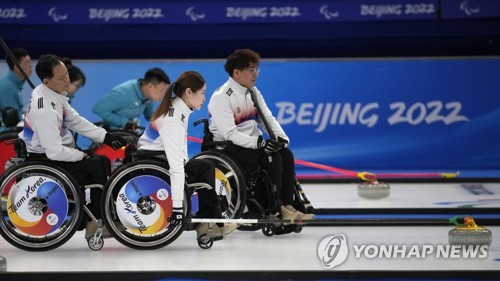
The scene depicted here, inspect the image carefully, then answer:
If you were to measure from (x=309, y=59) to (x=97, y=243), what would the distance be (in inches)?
168

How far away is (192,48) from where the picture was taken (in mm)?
10594

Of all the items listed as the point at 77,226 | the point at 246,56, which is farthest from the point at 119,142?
the point at 246,56

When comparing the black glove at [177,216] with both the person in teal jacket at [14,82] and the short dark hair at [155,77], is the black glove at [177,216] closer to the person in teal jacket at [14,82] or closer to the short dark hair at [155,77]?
the short dark hair at [155,77]

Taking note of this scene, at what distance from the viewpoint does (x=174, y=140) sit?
19.1ft

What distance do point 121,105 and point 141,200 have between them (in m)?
2.66

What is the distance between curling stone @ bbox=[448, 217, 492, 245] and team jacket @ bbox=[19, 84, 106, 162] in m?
2.15

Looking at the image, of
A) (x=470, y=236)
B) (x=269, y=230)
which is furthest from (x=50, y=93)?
(x=470, y=236)

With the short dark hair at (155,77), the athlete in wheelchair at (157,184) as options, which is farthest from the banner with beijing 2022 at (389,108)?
the athlete in wheelchair at (157,184)

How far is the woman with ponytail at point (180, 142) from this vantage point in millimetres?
5785

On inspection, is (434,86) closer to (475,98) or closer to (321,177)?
(475,98)

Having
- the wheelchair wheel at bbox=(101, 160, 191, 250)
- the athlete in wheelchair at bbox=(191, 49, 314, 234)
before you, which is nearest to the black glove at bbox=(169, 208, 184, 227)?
the wheelchair wheel at bbox=(101, 160, 191, 250)

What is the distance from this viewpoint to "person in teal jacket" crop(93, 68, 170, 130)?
8320 mm

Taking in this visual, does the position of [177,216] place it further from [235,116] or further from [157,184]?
[235,116]

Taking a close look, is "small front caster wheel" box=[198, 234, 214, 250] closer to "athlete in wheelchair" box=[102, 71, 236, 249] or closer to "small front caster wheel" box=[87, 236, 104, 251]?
"athlete in wheelchair" box=[102, 71, 236, 249]
